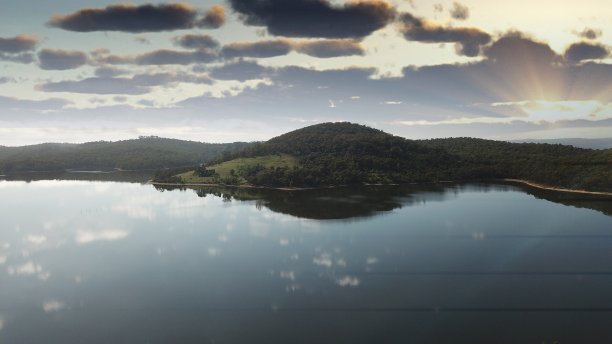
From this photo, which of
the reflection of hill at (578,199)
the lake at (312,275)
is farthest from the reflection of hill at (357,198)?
the lake at (312,275)

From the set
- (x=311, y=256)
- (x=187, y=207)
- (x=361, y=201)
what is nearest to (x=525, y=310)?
(x=311, y=256)

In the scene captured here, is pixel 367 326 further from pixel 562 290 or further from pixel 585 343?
pixel 562 290

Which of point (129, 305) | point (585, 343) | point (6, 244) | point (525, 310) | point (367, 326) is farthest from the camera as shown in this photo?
point (6, 244)

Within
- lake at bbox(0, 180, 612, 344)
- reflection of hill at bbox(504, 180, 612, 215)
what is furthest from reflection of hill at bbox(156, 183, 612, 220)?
lake at bbox(0, 180, 612, 344)

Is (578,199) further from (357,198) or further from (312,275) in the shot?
(312,275)

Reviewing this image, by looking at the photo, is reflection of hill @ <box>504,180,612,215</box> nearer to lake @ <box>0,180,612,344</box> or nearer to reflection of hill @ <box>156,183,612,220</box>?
reflection of hill @ <box>156,183,612,220</box>

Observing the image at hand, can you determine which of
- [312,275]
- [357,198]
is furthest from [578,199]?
[312,275]
